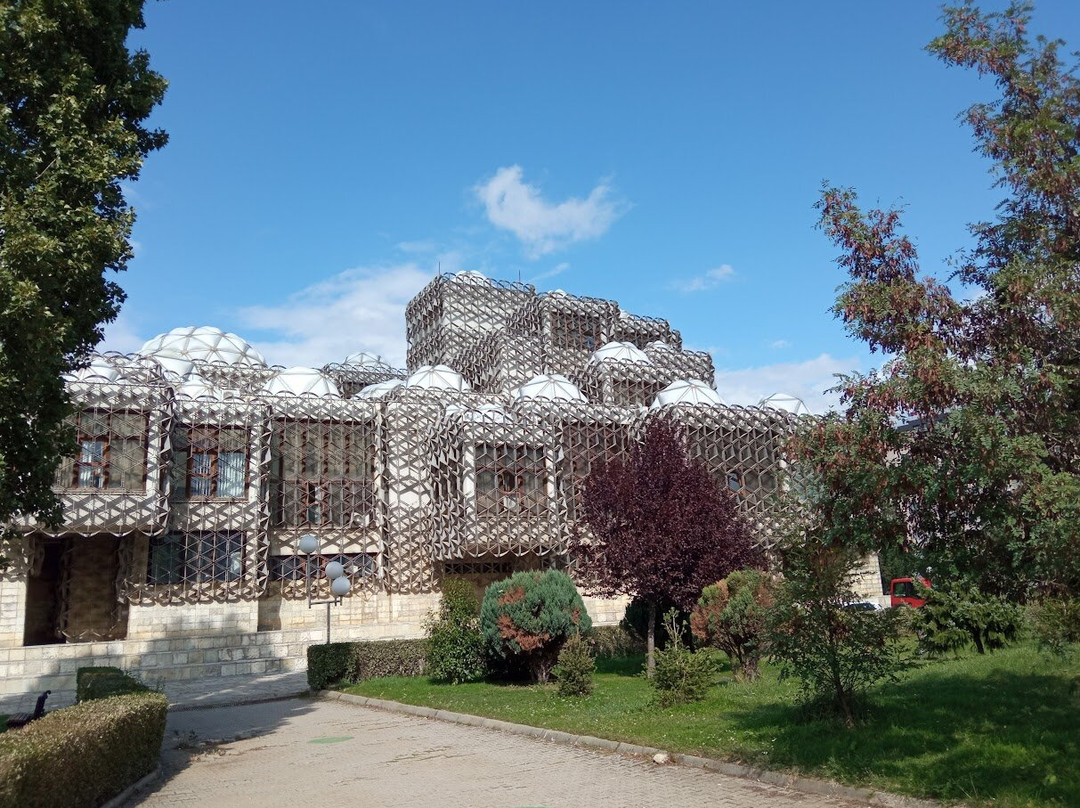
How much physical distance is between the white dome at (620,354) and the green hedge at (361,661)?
22.5m

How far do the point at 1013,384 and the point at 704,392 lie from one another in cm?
3222

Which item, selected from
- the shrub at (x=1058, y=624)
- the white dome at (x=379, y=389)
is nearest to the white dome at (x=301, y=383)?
the white dome at (x=379, y=389)

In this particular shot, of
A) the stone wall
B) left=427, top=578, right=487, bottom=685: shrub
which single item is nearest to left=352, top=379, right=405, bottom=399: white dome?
the stone wall

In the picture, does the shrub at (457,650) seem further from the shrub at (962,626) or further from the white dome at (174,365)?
the white dome at (174,365)

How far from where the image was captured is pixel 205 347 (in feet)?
130

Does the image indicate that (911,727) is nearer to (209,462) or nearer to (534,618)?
(534,618)

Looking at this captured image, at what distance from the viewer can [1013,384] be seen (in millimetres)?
5879

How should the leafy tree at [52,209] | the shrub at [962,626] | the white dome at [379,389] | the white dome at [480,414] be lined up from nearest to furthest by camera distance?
the leafy tree at [52,209], the shrub at [962,626], the white dome at [480,414], the white dome at [379,389]

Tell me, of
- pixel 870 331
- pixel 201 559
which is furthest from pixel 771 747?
pixel 201 559

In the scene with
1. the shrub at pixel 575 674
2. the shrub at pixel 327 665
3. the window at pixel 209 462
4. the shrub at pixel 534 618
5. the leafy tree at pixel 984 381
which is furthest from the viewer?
the window at pixel 209 462

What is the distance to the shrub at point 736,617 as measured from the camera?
1473 cm

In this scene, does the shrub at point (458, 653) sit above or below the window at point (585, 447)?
below

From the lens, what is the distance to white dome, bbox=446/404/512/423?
3294 cm

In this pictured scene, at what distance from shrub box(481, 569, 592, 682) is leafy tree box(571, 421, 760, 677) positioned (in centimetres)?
147
